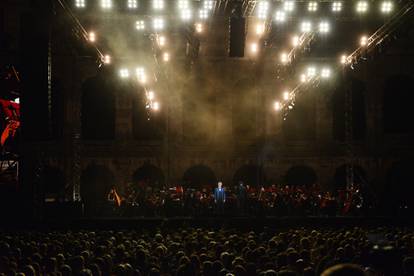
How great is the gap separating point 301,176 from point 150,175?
1014cm

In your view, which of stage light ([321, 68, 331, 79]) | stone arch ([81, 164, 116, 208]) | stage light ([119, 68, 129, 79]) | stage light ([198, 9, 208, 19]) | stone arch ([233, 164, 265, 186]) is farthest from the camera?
stone arch ([233, 164, 265, 186])

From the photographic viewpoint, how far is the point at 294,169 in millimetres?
31078

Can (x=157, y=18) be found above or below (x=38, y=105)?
above

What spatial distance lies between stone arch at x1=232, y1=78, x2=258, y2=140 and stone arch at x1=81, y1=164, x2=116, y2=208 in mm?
8942

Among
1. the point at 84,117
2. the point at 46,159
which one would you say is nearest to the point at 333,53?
the point at 84,117

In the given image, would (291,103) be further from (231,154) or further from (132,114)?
(132,114)

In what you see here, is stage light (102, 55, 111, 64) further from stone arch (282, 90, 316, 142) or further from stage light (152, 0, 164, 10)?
stone arch (282, 90, 316, 142)

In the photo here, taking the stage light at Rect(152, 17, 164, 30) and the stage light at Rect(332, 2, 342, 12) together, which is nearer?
the stage light at Rect(332, 2, 342, 12)

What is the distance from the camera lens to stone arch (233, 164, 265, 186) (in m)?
30.6

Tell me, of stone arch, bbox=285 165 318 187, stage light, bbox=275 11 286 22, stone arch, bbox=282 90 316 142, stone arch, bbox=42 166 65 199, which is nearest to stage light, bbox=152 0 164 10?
stage light, bbox=275 11 286 22

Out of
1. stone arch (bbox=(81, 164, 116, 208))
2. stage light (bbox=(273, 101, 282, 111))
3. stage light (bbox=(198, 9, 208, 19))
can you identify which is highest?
stage light (bbox=(198, 9, 208, 19))

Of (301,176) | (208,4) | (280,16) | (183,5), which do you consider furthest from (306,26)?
(301,176)

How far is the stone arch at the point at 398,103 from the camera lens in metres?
31.0

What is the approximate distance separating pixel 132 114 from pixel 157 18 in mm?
11710
